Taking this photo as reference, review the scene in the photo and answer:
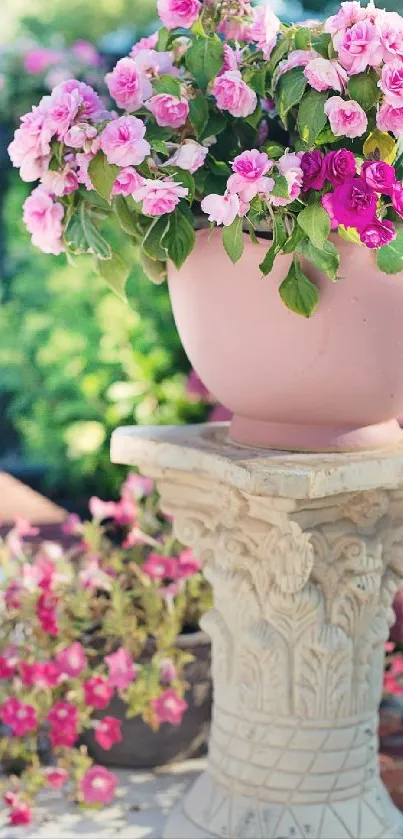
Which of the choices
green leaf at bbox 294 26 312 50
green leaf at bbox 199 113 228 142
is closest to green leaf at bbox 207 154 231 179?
green leaf at bbox 199 113 228 142

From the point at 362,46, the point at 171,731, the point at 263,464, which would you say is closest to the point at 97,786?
the point at 171,731

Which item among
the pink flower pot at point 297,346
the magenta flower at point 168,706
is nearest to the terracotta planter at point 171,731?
the magenta flower at point 168,706

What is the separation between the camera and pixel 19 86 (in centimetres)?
610

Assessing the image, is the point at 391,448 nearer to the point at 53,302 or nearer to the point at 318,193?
the point at 318,193

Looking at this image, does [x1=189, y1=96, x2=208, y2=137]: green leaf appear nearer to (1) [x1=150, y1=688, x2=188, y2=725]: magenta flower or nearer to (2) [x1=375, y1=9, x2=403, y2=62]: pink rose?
(2) [x1=375, y1=9, x2=403, y2=62]: pink rose

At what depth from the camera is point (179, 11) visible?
2.17 meters

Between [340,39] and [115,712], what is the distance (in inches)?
72.0

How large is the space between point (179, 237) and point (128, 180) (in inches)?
5.9

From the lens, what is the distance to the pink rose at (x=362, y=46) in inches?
77.0

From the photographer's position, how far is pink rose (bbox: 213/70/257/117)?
2.11 metres

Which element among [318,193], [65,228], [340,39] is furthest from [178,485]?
[340,39]

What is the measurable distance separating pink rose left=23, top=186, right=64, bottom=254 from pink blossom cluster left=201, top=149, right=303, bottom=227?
0.36 m

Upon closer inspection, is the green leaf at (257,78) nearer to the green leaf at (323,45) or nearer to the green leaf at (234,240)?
the green leaf at (323,45)

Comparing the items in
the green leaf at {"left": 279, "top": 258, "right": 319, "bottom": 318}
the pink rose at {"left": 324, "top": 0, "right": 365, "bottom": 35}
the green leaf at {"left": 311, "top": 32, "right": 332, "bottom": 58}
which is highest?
the pink rose at {"left": 324, "top": 0, "right": 365, "bottom": 35}
